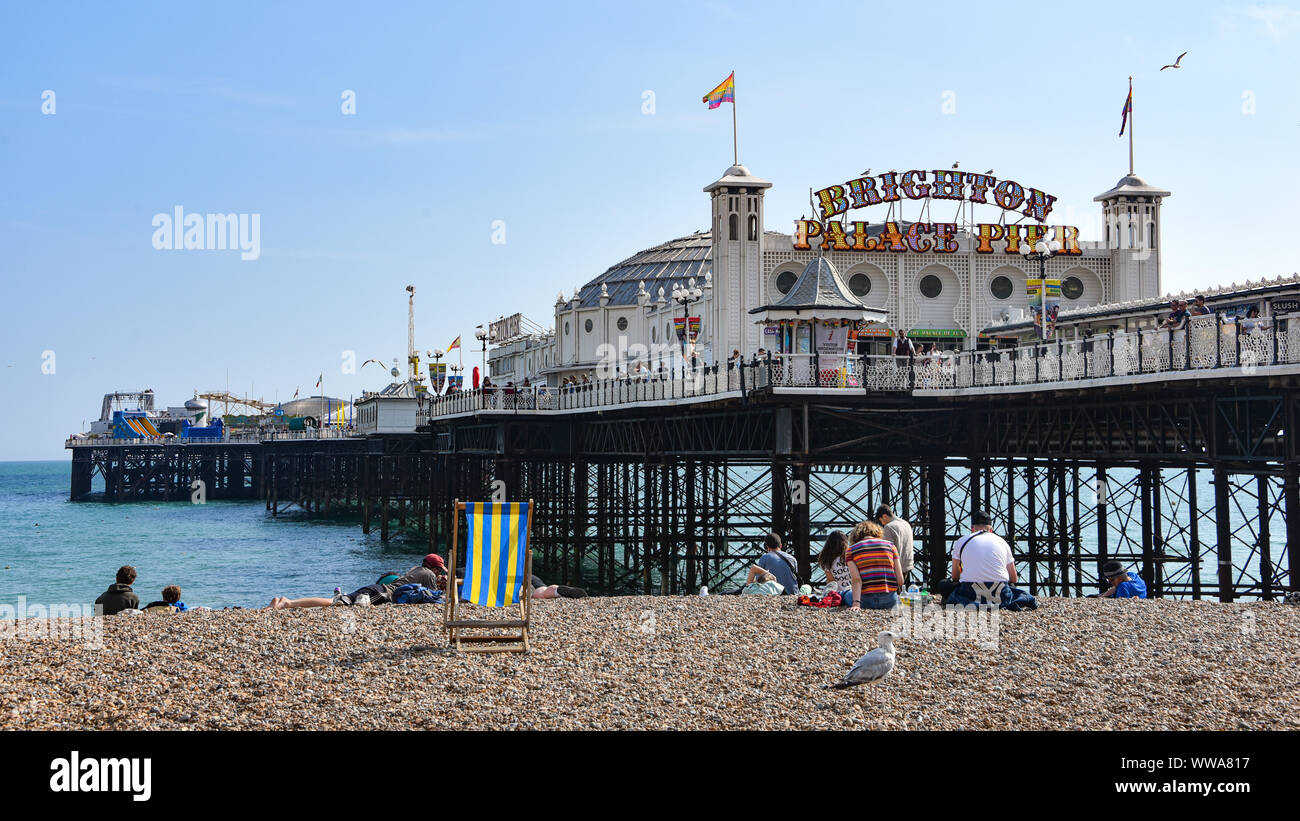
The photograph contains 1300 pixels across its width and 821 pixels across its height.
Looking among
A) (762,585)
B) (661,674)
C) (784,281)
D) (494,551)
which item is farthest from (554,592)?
(784,281)

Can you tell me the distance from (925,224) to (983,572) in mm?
27944

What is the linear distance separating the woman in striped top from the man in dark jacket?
28.3 ft

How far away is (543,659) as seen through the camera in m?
12.5

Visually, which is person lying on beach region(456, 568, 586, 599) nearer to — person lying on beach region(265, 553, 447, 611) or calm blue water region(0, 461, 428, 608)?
person lying on beach region(265, 553, 447, 611)

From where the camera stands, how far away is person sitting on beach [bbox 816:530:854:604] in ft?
53.2

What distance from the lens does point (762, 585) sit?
1795 cm

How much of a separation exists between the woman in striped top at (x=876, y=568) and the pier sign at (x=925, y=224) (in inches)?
1020

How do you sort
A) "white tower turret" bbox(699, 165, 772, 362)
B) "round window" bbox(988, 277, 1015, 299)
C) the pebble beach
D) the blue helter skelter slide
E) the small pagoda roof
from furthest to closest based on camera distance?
the blue helter skelter slide, "round window" bbox(988, 277, 1015, 299), "white tower turret" bbox(699, 165, 772, 362), the small pagoda roof, the pebble beach

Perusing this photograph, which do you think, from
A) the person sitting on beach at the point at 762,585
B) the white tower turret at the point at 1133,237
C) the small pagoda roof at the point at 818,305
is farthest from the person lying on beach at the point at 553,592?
the white tower turret at the point at 1133,237

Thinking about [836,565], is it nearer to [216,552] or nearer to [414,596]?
[414,596]

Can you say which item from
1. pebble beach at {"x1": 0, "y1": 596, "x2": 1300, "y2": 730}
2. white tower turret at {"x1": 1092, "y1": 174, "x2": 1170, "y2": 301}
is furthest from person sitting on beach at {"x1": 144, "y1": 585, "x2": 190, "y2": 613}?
white tower turret at {"x1": 1092, "y1": 174, "x2": 1170, "y2": 301}
